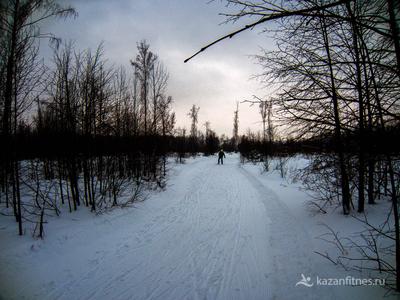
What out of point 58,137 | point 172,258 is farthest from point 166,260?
point 58,137

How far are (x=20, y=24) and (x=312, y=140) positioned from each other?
25.1 ft

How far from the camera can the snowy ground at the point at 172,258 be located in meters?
2.95

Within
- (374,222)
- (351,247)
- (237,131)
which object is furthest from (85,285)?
(237,131)

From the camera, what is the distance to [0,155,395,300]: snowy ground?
295 cm

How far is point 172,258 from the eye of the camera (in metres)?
3.86

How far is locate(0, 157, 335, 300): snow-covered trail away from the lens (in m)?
2.97

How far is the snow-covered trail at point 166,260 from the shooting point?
2969 mm

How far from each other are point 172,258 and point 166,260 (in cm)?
13

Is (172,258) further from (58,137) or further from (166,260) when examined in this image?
(58,137)

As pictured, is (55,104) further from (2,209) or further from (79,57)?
(2,209)

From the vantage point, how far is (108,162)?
720cm

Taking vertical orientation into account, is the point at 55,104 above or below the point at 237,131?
below

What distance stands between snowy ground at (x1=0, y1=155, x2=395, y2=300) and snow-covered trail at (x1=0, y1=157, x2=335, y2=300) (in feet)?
0.05

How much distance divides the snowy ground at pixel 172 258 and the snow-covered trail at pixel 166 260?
0.02 m
